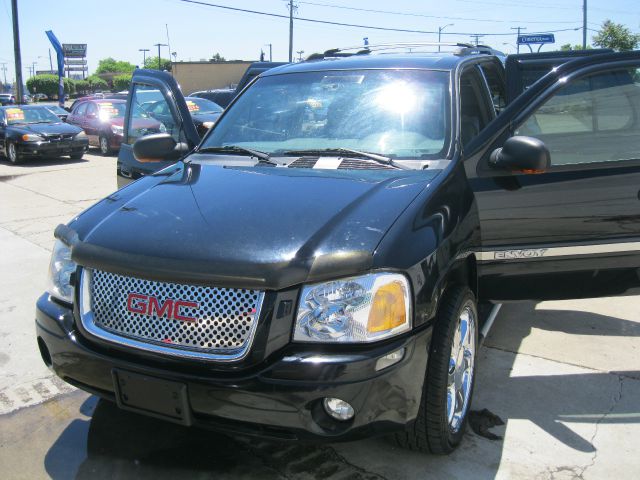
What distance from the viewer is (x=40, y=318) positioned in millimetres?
2959

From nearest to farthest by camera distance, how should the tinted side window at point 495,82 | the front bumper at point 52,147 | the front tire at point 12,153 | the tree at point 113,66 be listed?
the tinted side window at point 495,82 < the front bumper at point 52,147 < the front tire at point 12,153 < the tree at point 113,66

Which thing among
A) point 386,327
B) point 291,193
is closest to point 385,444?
point 386,327

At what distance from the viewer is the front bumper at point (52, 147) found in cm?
1597

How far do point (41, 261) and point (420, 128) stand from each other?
187 inches

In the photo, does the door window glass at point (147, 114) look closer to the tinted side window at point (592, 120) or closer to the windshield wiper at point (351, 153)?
the windshield wiper at point (351, 153)

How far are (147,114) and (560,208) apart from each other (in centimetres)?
370

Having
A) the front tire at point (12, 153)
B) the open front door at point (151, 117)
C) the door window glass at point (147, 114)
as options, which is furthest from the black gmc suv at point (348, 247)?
the front tire at point (12, 153)

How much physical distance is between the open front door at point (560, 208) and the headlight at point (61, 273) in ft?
6.67

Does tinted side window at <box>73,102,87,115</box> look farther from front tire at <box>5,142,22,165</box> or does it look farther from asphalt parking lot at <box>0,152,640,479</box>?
asphalt parking lot at <box>0,152,640,479</box>

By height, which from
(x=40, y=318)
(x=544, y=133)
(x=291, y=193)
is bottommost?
(x=40, y=318)

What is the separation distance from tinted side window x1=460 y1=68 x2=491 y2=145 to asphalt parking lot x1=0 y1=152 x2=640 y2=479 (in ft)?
4.81

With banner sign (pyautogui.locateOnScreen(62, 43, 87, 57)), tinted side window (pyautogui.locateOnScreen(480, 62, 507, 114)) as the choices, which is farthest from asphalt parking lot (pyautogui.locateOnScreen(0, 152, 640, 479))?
banner sign (pyautogui.locateOnScreen(62, 43, 87, 57))

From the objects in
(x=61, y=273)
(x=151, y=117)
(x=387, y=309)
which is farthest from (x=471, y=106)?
(x=151, y=117)

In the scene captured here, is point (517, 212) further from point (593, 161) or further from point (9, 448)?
point (9, 448)
